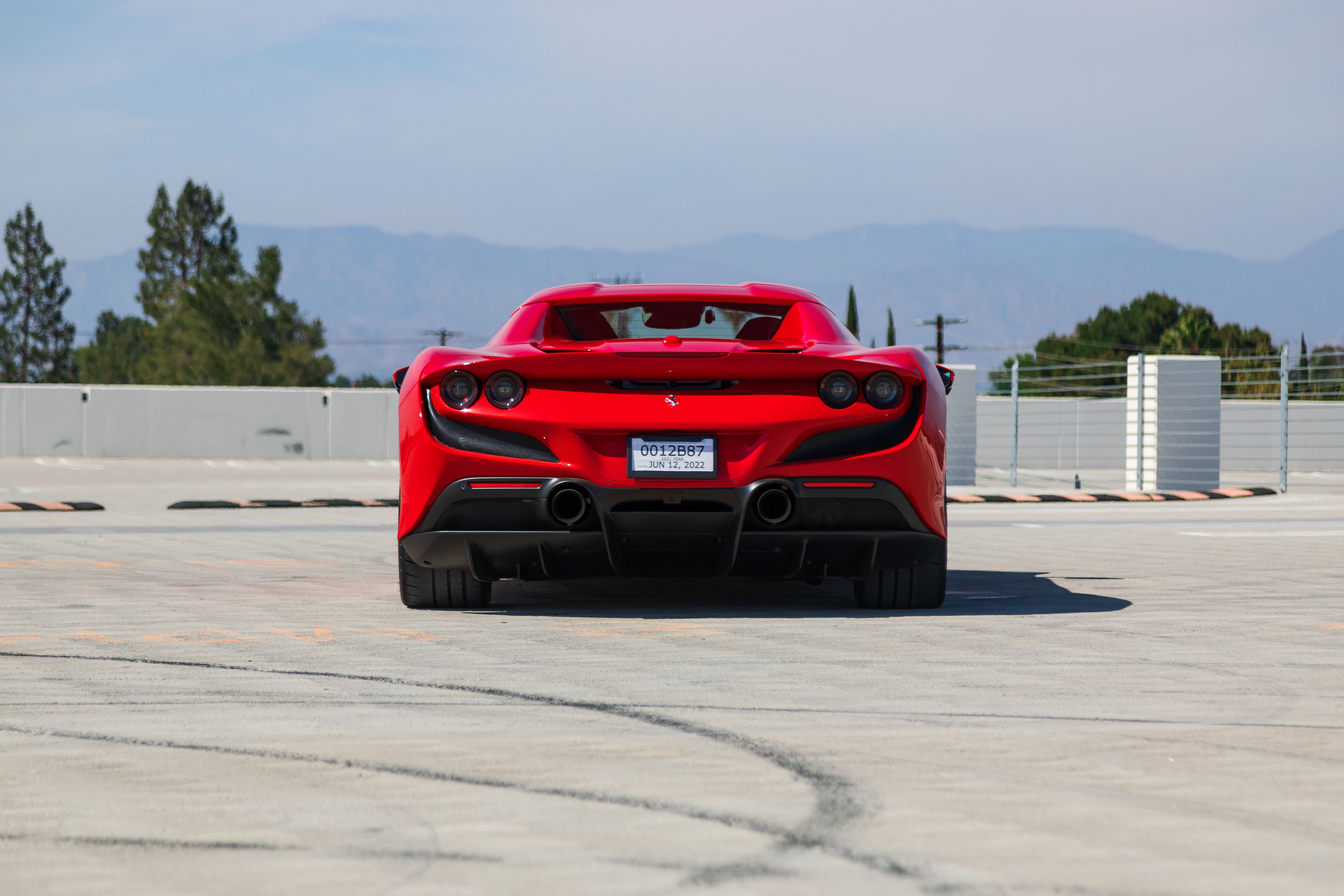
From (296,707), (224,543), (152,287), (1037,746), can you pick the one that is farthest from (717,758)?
(152,287)

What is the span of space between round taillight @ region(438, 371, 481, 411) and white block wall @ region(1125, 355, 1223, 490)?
15907 millimetres

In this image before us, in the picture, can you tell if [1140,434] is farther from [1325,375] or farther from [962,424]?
[1325,375]

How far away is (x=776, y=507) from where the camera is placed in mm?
5723

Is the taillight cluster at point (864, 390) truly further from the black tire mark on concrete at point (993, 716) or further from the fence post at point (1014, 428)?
the fence post at point (1014, 428)

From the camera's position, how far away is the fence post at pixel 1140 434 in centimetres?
2070

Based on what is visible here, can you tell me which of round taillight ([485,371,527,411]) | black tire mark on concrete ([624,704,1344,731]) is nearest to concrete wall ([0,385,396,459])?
round taillight ([485,371,527,411])

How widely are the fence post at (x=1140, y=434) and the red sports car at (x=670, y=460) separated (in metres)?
15.6

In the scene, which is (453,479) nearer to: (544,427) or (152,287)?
(544,427)

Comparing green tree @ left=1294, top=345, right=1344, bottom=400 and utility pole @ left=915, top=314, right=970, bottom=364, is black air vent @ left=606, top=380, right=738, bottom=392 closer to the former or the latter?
green tree @ left=1294, top=345, right=1344, bottom=400

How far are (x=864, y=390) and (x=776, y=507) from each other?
58 centimetres

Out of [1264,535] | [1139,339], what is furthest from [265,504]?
[1139,339]

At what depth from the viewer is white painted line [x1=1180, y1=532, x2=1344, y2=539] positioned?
1123 cm

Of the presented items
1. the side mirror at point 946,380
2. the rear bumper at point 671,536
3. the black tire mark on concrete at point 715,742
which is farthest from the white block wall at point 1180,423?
the black tire mark on concrete at point 715,742

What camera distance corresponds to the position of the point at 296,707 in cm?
418
